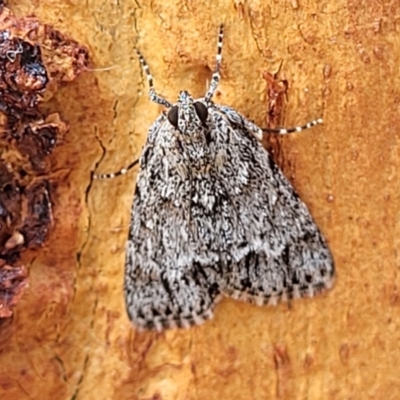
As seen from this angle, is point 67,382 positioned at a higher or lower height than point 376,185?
lower

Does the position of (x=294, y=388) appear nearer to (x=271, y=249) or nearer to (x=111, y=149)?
(x=271, y=249)

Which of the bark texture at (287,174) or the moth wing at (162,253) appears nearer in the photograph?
the bark texture at (287,174)

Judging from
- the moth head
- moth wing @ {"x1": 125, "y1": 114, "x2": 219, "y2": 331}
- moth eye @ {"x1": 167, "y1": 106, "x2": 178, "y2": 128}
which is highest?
the moth head

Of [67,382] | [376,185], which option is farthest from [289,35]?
[67,382]

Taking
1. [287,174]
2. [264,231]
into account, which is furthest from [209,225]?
[287,174]

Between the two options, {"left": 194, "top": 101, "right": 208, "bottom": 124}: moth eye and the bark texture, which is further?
{"left": 194, "top": 101, "right": 208, "bottom": 124}: moth eye

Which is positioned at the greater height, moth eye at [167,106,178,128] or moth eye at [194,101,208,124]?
moth eye at [194,101,208,124]
